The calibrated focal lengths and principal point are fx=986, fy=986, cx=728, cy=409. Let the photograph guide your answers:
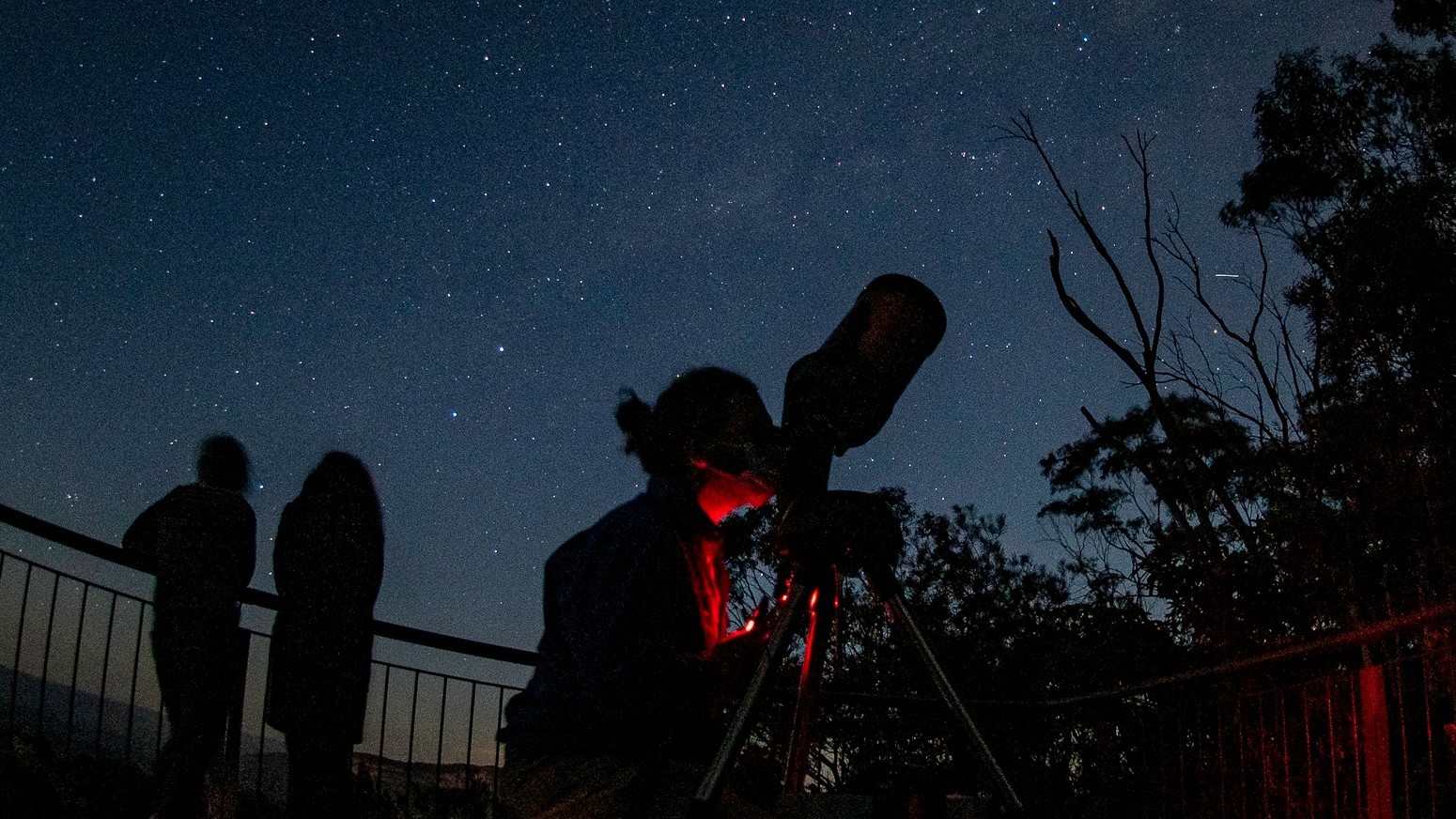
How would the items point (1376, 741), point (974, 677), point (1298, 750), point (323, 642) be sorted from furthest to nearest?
point (974, 677), point (323, 642), point (1298, 750), point (1376, 741)

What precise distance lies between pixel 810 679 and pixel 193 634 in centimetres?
247

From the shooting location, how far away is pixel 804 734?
64.4 inches

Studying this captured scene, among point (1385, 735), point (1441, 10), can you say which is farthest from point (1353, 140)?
point (1385, 735)

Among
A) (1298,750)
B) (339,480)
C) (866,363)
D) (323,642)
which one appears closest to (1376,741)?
(1298,750)

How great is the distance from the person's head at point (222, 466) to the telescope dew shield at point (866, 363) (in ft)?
9.50

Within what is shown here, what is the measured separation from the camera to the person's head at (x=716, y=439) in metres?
1.66

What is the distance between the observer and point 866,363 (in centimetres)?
175

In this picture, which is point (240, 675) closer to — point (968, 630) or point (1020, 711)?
point (1020, 711)

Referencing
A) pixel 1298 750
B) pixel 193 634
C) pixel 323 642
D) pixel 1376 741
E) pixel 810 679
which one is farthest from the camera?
pixel 193 634

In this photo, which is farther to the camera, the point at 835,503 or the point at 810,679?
the point at 810,679

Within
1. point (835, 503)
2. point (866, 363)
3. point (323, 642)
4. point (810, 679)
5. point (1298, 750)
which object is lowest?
point (1298, 750)

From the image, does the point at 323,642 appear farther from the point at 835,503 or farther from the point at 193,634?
the point at 835,503

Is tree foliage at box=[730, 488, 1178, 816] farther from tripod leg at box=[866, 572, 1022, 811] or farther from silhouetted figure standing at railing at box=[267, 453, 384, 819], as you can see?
silhouetted figure standing at railing at box=[267, 453, 384, 819]

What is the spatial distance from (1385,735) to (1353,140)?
12.3 meters
